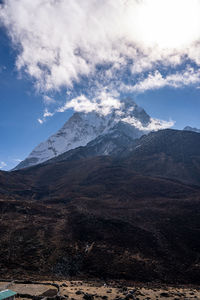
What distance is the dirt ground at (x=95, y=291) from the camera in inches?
802

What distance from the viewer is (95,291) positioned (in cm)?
2189

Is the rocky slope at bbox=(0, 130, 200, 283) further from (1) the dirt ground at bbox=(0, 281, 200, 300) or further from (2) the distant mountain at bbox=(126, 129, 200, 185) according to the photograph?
(2) the distant mountain at bbox=(126, 129, 200, 185)

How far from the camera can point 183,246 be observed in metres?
36.6

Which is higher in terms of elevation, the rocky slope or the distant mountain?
the distant mountain

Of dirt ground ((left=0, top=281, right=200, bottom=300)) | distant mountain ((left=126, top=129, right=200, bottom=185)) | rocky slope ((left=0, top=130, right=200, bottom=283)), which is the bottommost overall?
dirt ground ((left=0, top=281, right=200, bottom=300))

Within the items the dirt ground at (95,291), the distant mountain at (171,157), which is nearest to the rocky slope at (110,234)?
the dirt ground at (95,291)

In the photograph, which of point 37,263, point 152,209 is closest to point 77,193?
point 152,209

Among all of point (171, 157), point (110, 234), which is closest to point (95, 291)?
point (110, 234)

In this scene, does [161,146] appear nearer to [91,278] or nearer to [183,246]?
[183,246]

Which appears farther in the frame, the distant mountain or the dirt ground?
the distant mountain

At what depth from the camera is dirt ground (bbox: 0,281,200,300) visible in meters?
20.4

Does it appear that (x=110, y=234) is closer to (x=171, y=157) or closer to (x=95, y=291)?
(x=95, y=291)

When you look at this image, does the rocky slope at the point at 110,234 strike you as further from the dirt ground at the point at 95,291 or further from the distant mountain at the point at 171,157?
the distant mountain at the point at 171,157

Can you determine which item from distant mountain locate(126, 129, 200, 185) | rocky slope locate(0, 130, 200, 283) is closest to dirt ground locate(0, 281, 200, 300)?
rocky slope locate(0, 130, 200, 283)
